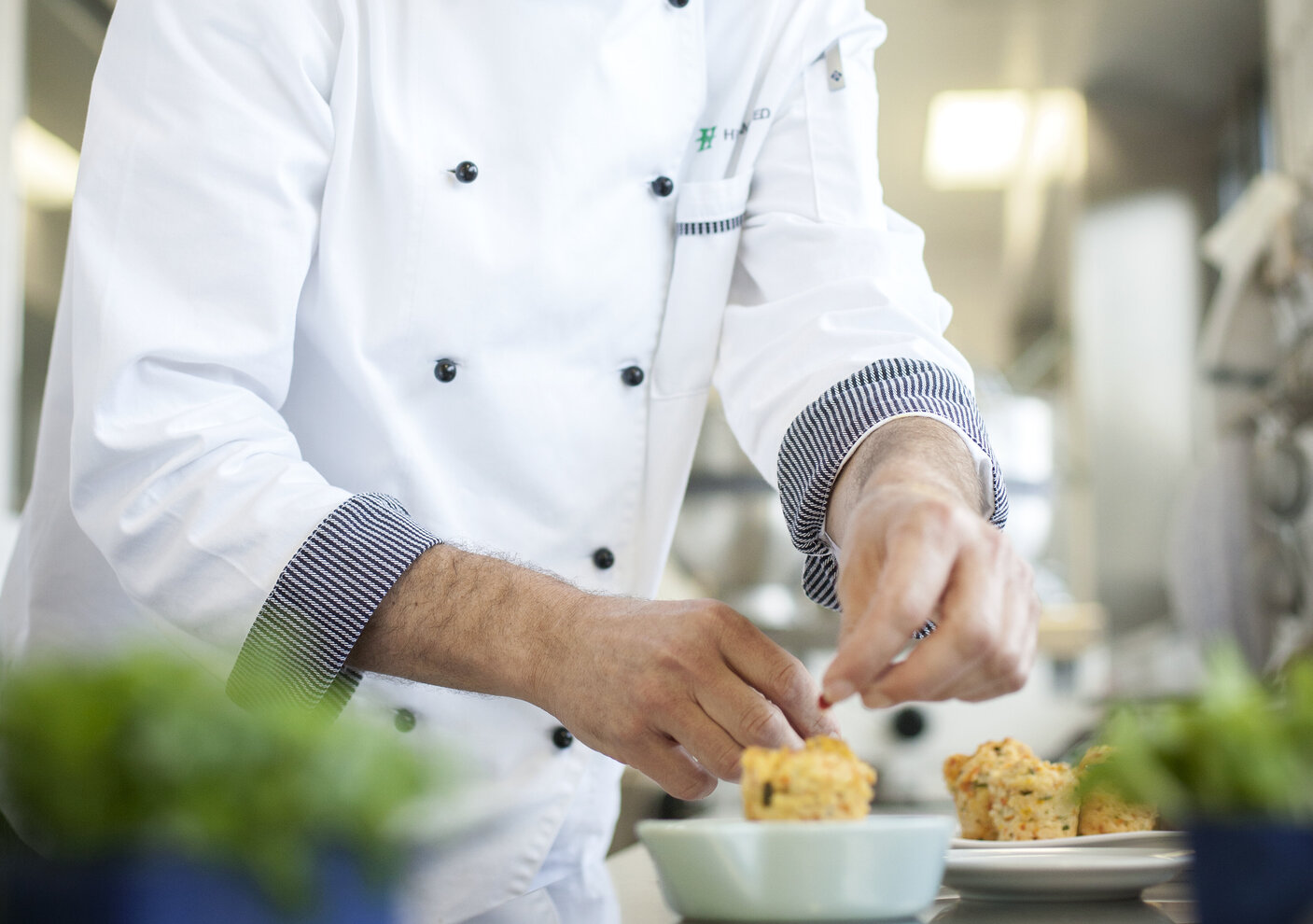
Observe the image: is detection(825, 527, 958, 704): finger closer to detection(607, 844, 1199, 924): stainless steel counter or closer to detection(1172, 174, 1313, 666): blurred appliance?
detection(607, 844, 1199, 924): stainless steel counter

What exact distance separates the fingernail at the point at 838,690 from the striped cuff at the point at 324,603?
0.32 meters

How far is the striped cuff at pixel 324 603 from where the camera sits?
2.51 feet

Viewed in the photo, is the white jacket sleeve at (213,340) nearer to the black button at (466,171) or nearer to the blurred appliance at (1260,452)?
the black button at (466,171)

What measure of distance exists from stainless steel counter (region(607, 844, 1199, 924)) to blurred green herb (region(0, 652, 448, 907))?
285mm

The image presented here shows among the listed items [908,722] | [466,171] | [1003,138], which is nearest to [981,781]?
[466,171]

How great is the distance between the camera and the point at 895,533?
590 millimetres

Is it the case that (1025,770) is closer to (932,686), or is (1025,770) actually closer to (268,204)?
(932,686)

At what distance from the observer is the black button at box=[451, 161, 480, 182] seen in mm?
997

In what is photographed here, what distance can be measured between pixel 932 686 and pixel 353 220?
25.1 inches

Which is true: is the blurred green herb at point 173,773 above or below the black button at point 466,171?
below

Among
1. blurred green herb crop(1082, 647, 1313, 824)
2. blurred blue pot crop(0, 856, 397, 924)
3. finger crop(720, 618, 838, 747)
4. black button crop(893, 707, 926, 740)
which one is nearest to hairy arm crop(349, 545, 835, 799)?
finger crop(720, 618, 838, 747)

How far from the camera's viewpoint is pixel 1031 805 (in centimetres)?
73

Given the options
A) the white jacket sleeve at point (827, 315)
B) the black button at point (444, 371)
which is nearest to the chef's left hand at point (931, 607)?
the white jacket sleeve at point (827, 315)

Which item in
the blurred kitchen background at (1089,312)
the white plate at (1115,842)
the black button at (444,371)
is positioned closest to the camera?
the white plate at (1115,842)
